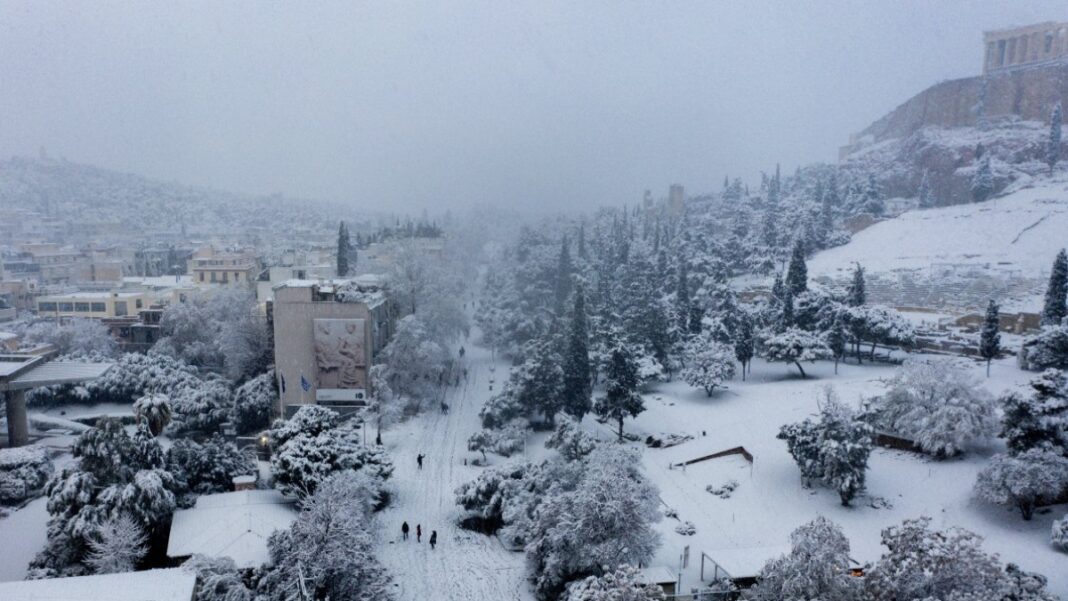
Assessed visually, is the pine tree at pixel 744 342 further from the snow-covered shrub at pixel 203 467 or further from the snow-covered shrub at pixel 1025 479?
the snow-covered shrub at pixel 203 467

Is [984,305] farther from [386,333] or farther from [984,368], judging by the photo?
[386,333]

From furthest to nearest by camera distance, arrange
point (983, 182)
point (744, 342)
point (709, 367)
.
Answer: point (983, 182), point (744, 342), point (709, 367)

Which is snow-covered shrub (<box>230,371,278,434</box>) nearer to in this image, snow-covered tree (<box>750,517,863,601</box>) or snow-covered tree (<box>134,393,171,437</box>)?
snow-covered tree (<box>134,393,171,437</box>)

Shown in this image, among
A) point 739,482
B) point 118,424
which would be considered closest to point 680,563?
point 739,482

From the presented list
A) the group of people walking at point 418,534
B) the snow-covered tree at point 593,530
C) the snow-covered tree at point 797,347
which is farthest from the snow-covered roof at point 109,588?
the snow-covered tree at point 797,347

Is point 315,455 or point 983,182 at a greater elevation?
point 983,182

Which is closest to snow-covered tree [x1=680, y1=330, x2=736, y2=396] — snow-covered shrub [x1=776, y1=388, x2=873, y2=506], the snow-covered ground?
the snow-covered ground

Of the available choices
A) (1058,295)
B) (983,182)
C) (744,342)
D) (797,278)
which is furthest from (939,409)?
(983,182)

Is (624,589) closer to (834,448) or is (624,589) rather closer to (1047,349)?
(834,448)
